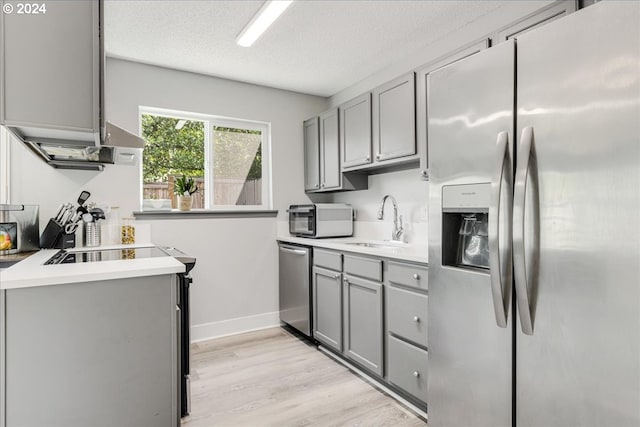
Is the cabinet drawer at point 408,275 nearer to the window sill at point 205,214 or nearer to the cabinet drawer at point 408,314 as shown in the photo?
the cabinet drawer at point 408,314

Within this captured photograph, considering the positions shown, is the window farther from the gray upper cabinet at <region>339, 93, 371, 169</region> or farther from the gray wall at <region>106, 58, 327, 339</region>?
the gray upper cabinet at <region>339, 93, 371, 169</region>

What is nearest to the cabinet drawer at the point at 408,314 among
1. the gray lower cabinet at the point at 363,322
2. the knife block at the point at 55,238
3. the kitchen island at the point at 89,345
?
the gray lower cabinet at the point at 363,322

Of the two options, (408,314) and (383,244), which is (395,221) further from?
(408,314)

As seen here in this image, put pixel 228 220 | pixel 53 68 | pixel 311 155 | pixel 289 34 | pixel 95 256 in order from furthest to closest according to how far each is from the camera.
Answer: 1. pixel 311 155
2. pixel 228 220
3. pixel 289 34
4. pixel 95 256
5. pixel 53 68

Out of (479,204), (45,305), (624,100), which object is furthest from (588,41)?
(45,305)

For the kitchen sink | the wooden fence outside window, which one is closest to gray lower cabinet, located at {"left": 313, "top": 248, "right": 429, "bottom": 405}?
the kitchen sink

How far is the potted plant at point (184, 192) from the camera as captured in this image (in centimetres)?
334

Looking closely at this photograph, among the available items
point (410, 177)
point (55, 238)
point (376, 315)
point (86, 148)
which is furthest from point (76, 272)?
point (410, 177)

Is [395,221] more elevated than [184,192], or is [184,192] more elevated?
[184,192]

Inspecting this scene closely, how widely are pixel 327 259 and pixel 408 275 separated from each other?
0.94 metres

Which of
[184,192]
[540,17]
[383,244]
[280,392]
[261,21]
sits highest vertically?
[261,21]

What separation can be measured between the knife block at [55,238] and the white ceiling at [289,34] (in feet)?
4.73

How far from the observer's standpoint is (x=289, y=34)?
8.68ft

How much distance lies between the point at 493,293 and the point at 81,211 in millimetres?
2805
